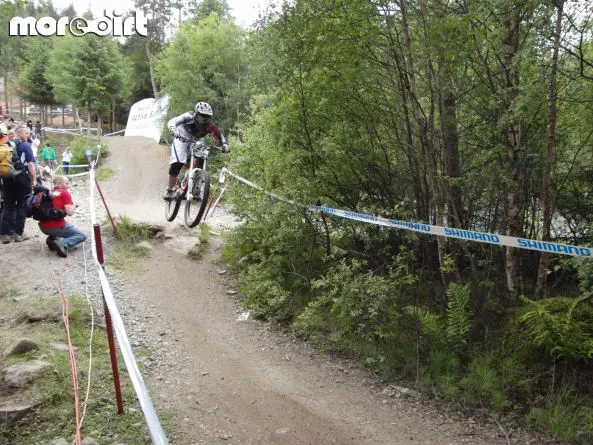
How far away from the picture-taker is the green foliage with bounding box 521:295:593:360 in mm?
4320

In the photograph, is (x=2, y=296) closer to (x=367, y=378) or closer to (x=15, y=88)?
(x=367, y=378)

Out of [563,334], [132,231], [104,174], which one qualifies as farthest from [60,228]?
[104,174]

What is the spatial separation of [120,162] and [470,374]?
2300 cm

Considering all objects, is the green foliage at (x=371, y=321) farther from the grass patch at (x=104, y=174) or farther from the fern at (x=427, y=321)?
the grass patch at (x=104, y=174)

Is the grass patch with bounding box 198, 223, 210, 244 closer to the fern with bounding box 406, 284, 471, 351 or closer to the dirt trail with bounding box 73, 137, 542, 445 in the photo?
the dirt trail with bounding box 73, 137, 542, 445

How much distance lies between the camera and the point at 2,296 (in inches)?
261

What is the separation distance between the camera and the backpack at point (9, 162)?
7.97 meters

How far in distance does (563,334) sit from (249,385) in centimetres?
311

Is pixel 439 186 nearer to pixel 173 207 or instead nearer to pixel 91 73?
pixel 173 207

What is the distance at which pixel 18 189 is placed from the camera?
27.9 feet

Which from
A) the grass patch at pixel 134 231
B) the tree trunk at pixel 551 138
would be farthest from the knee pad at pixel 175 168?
the tree trunk at pixel 551 138

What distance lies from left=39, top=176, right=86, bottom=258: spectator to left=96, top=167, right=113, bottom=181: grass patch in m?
13.5

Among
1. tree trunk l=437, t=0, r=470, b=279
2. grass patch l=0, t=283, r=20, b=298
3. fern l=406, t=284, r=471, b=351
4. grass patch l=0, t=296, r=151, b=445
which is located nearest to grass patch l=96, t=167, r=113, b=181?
grass patch l=0, t=283, r=20, b=298

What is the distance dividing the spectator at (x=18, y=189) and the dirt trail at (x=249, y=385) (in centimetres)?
269
